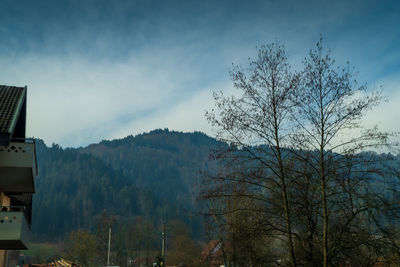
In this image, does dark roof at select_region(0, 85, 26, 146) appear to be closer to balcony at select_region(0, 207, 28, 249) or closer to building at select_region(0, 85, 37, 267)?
building at select_region(0, 85, 37, 267)

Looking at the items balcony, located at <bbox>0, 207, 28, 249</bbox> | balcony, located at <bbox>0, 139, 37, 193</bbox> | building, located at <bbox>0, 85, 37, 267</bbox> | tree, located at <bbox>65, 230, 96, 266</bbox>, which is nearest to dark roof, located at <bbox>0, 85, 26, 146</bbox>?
building, located at <bbox>0, 85, 37, 267</bbox>

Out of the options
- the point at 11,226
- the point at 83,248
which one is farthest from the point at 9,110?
the point at 83,248

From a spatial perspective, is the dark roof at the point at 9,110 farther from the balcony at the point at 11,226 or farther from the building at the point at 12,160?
the balcony at the point at 11,226

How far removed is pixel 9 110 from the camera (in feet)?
66.7

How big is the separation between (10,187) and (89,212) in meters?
177

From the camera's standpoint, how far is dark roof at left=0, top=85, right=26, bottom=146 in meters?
18.4

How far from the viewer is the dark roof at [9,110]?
18438mm

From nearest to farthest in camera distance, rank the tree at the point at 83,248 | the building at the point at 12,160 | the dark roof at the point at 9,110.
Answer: the dark roof at the point at 9,110, the building at the point at 12,160, the tree at the point at 83,248

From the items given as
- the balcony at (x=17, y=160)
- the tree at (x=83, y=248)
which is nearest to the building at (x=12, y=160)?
the balcony at (x=17, y=160)

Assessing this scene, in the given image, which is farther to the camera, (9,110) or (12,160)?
(9,110)

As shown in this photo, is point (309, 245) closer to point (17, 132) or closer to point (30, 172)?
point (30, 172)

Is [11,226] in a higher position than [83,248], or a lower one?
higher

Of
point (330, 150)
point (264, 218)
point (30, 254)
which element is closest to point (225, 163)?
point (264, 218)

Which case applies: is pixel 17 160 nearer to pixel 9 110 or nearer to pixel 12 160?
pixel 12 160
